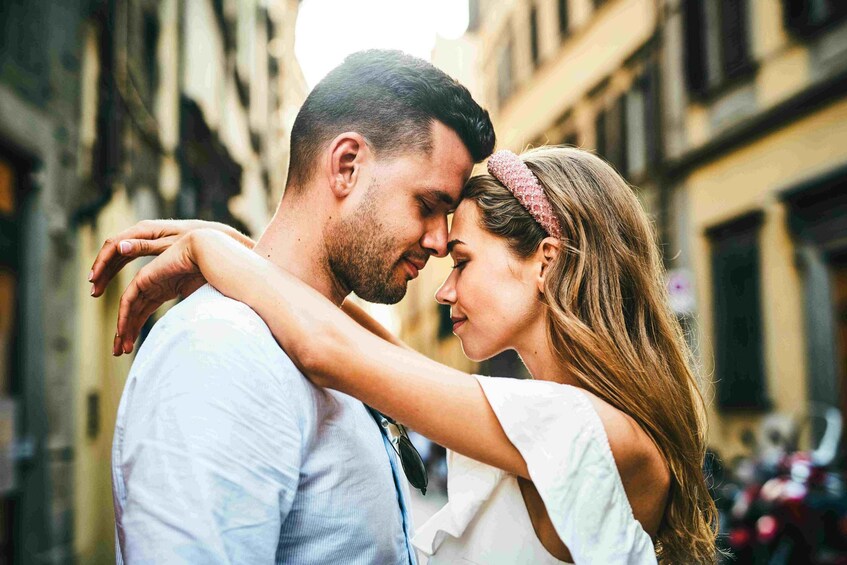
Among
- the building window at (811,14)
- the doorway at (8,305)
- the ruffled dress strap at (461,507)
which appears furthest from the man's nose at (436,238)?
the building window at (811,14)

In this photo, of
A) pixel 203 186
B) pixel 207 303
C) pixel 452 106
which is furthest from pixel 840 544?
pixel 203 186

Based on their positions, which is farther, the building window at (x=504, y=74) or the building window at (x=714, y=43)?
the building window at (x=504, y=74)

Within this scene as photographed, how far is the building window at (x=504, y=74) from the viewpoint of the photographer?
24.0m

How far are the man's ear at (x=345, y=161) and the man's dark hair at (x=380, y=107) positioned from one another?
0.04m

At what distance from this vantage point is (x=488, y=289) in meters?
2.41

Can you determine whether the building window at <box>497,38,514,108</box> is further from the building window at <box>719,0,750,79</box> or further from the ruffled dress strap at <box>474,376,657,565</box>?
the ruffled dress strap at <box>474,376,657,565</box>

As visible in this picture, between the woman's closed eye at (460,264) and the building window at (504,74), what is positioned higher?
the building window at (504,74)

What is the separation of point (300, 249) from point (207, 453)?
2.66ft

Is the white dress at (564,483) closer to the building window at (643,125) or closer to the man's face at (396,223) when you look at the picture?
the man's face at (396,223)

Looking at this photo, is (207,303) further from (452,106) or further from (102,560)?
(102,560)

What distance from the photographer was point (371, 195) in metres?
2.27

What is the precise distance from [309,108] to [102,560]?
6.68 metres

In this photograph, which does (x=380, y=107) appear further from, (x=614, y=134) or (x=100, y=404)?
(x=614, y=134)

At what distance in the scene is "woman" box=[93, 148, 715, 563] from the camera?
74.0 inches
